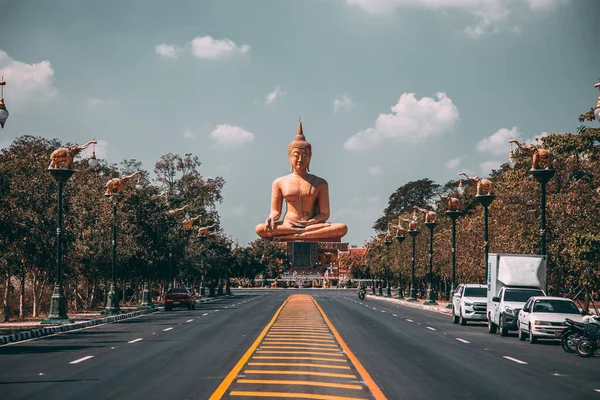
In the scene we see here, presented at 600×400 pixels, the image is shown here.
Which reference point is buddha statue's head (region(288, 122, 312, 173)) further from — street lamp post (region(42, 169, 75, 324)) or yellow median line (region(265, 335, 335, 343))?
yellow median line (region(265, 335, 335, 343))

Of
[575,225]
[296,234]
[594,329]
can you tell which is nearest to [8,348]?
[594,329]

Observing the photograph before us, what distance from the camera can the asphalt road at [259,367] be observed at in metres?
14.3

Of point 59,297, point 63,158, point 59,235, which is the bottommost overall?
point 59,297

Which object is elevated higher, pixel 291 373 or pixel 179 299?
pixel 179 299

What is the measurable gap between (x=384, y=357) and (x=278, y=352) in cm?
256

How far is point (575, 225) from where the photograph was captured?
40.5m

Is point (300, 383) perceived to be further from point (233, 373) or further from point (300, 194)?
point (300, 194)

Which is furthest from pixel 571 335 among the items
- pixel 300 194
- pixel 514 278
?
pixel 300 194

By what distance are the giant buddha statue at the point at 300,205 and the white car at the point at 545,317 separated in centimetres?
8426

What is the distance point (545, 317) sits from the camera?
2666 centimetres

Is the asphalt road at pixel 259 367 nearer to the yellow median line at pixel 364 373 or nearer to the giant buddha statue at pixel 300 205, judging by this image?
the yellow median line at pixel 364 373

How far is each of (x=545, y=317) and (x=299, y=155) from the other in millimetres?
87889

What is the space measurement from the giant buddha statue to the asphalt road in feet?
267

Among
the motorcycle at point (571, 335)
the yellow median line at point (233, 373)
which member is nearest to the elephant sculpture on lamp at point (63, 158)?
the yellow median line at point (233, 373)
